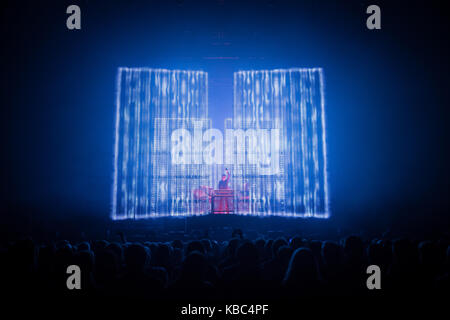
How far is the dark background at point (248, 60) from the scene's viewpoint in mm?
8945

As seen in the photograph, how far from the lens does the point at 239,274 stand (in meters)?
2.45

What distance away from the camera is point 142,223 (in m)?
8.80

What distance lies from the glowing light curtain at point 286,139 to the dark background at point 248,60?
515 mm

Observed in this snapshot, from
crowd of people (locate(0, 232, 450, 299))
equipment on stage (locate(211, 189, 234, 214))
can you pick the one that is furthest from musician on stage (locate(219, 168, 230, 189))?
crowd of people (locate(0, 232, 450, 299))

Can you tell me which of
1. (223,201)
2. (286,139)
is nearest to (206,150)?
(223,201)

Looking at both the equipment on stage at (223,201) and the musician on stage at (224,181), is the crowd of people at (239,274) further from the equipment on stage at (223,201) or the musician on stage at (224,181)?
the musician on stage at (224,181)

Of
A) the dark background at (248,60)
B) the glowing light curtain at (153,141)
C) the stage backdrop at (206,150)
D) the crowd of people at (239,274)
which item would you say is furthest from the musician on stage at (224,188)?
the crowd of people at (239,274)

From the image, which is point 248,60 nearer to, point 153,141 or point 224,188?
point 153,141

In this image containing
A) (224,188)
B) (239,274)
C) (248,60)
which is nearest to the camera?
(239,274)

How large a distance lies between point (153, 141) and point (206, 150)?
5.99 feet
